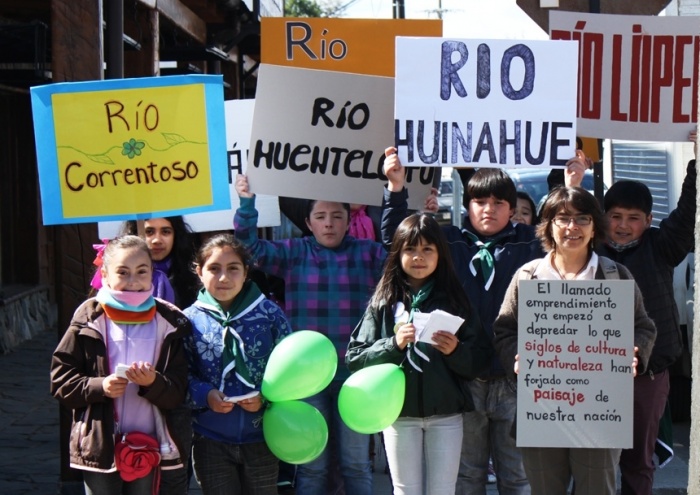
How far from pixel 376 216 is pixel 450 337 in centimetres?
226

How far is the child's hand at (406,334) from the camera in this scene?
4652mm

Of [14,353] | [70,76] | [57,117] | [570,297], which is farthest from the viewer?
[14,353]

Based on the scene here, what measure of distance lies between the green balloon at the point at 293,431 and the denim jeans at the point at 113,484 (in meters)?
0.52

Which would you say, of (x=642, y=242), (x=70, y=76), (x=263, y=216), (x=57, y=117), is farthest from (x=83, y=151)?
(x=642, y=242)

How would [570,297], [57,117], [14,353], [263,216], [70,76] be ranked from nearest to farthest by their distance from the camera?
[570,297] → [57,117] → [70,76] → [263,216] → [14,353]

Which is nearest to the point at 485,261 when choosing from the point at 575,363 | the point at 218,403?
the point at 575,363

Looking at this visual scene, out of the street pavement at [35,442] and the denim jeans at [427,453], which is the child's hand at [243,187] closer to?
the denim jeans at [427,453]

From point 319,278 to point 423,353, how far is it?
2.73ft

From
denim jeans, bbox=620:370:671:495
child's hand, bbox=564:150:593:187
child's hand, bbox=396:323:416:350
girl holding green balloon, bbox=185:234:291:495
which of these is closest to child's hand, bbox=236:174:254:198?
girl holding green balloon, bbox=185:234:291:495

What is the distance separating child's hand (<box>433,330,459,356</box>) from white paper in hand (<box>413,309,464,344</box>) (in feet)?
0.05

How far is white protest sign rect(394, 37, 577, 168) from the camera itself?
5.40 meters

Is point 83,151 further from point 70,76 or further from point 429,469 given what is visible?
point 429,469

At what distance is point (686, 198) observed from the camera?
5.27 metres

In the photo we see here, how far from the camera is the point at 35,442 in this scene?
803cm
